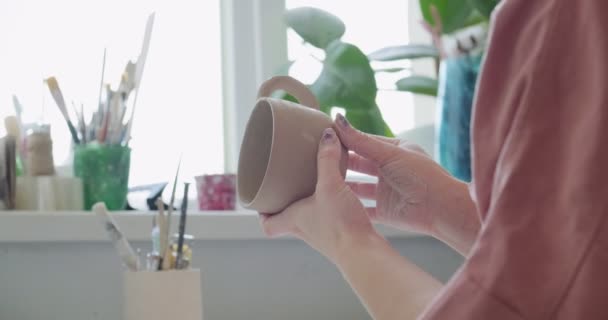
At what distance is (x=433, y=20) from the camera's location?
142 centimetres

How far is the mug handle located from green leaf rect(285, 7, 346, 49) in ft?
2.04

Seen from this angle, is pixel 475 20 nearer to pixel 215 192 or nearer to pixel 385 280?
pixel 215 192

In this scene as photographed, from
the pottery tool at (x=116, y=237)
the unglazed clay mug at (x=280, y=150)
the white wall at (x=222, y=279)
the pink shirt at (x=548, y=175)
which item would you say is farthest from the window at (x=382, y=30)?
the pink shirt at (x=548, y=175)

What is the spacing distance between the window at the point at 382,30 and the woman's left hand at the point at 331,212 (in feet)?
2.92

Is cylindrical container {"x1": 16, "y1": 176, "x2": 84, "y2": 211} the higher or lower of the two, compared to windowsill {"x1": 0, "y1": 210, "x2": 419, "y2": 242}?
higher

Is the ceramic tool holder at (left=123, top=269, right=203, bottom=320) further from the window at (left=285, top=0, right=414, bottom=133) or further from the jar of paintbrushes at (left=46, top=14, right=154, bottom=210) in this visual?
the window at (left=285, top=0, right=414, bottom=133)

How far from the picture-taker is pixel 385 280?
0.59 m

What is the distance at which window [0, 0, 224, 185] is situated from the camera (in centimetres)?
133

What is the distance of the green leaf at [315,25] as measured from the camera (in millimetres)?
1397

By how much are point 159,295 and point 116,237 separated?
9 cm

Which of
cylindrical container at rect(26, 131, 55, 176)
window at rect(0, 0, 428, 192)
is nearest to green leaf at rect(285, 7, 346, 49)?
window at rect(0, 0, 428, 192)

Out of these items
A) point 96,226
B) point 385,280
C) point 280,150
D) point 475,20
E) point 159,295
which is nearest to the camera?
point 385,280

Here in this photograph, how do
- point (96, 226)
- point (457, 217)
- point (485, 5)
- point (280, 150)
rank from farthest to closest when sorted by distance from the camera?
point (485, 5) < point (96, 226) < point (457, 217) < point (280, 150)

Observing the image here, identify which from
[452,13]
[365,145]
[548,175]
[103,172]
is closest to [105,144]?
[103,172]
